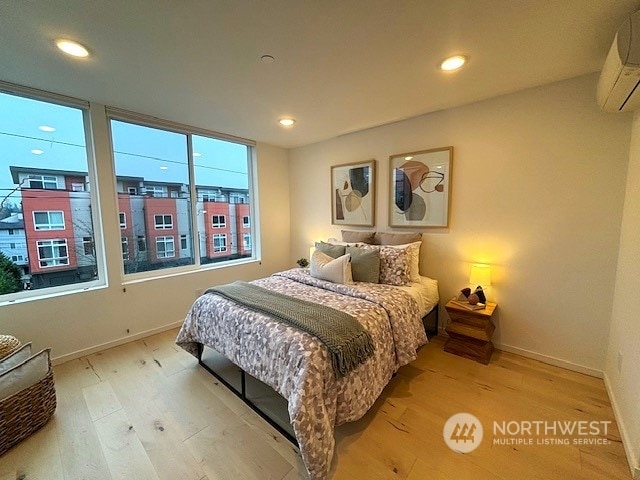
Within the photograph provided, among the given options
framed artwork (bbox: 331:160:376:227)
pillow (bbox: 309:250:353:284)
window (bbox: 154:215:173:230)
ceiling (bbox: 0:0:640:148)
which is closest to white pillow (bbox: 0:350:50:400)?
window (bbox: 154:215:173:230)

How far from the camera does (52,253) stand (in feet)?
7.98

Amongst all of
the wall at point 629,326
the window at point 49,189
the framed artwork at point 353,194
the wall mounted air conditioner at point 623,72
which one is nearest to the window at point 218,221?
the window at point 49,189

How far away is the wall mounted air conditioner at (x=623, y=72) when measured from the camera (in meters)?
1.26

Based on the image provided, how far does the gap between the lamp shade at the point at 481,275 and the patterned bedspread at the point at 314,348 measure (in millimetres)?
695

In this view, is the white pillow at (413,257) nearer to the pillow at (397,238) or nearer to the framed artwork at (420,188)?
the pillow at (397,238)

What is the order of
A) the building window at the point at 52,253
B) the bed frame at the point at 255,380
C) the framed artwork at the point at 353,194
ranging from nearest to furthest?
the bed frame at the point at 255,380 → the building window at the point at 52,253 → the framed artwork at the point at 353,194

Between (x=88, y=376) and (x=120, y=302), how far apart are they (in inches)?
28.7

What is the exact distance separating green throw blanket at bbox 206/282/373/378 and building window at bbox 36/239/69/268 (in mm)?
1733

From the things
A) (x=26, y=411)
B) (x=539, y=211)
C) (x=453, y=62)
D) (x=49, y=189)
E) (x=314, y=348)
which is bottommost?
(x=26, y=411)

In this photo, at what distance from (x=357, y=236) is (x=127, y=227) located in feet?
8.54

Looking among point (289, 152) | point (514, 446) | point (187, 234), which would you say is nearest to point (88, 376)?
point (187, 234)

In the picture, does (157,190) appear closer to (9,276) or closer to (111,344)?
(9,276)

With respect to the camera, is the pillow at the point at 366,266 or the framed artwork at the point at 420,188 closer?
the pillow at the point at 366,266

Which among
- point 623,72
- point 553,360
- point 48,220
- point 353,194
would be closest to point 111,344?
point 48,220
